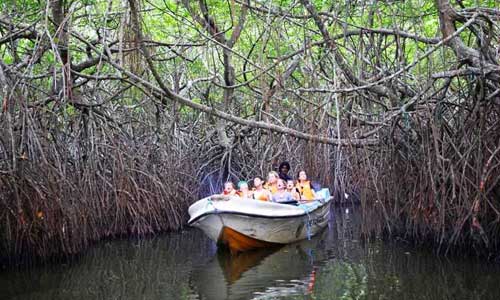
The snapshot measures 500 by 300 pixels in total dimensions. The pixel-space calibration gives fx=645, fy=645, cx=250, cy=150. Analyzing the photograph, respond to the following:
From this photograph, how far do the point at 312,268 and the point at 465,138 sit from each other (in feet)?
7.52

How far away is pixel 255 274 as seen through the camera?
7.25m

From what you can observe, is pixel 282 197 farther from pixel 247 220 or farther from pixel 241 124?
pixel 241 124

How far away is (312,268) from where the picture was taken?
742cm

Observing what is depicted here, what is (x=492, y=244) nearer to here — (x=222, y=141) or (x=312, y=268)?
(x=312, y=268)

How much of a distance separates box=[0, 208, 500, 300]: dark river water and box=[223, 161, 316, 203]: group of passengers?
2.50 ft

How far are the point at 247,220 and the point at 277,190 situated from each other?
1.10 m

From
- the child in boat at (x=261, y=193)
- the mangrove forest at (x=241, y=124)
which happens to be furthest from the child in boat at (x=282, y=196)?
the mangrove forest at (x=241, y=124)

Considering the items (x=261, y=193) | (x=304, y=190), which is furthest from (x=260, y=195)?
(x=304, y=190)

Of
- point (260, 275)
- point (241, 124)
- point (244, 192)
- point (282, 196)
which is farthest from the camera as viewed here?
point (282, 196)

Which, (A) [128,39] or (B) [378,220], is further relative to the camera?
(B) [378,220]

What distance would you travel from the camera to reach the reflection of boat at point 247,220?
8.23 m

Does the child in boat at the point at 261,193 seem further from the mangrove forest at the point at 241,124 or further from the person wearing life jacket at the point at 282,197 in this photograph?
the mangrove forest at the point at 241,124

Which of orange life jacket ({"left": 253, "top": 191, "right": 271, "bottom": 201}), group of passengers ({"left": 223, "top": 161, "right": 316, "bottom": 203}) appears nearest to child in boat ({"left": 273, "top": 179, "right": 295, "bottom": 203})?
group of passengers ({"left": 223, "top": 161, "right": 316, "bottom": 203})

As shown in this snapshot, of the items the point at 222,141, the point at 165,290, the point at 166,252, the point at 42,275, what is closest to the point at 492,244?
the point at 165,290
